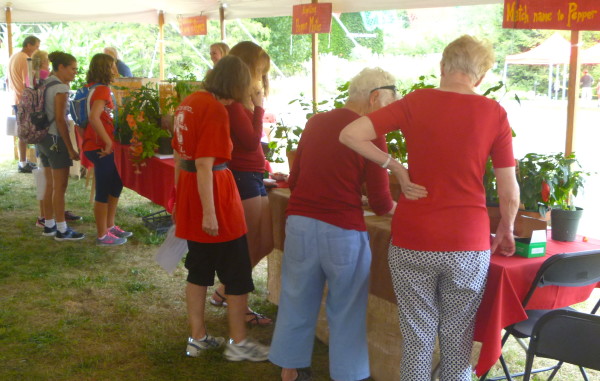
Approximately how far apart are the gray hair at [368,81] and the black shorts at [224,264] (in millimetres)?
947

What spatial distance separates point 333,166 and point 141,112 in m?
2.53

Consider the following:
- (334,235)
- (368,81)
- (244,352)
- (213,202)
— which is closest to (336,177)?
(334,235)

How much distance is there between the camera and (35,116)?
4.82 meters

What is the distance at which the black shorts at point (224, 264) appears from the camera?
283 centimetres

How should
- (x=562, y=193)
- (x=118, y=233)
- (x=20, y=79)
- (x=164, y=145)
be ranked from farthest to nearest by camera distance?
(x=20, y=79)
(x=118, y=233)
(x=164, y=145)
(x=562, y=193)

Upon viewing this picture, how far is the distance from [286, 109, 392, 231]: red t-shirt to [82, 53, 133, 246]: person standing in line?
104 inches

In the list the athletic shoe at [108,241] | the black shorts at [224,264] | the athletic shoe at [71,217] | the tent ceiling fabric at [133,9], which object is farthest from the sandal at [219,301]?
the tent ceiling fabric at [133,9]

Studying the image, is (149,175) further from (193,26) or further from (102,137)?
(193,26)

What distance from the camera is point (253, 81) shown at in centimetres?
298

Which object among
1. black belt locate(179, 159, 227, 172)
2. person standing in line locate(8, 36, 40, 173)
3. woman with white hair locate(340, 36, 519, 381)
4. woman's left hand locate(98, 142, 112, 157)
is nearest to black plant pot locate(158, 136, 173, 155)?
woman's left hand locate(98, 142, 112, 157)

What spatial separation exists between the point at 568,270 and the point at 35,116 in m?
4.08

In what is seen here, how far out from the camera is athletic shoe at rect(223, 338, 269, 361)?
3021 mm

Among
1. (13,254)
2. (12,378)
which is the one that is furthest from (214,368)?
(13,254)

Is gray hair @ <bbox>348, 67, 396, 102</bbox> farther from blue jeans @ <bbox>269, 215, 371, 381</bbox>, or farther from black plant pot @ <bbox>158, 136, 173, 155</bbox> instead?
black plant pot @ <bbox>158, 136, 173, 155</bbox>
